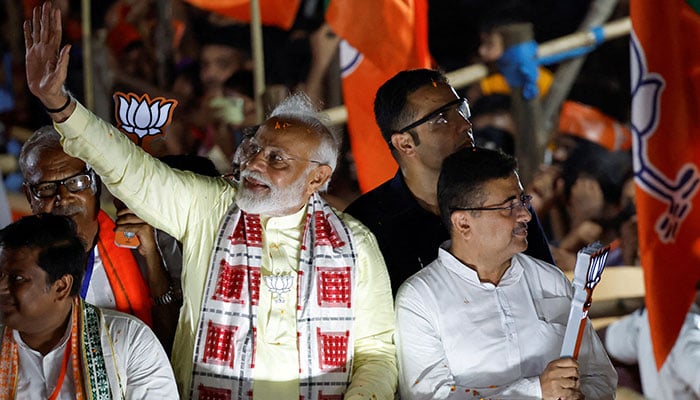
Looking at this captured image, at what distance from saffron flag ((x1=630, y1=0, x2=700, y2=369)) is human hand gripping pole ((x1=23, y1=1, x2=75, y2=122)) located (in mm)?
2662

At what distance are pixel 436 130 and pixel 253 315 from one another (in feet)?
3.41

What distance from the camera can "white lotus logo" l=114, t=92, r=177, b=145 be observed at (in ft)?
13.1

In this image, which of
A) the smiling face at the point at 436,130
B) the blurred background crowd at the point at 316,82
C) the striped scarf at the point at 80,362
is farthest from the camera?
the blurred background crowd at the point at 316,82

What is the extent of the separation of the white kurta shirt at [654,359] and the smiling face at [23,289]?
112 inches

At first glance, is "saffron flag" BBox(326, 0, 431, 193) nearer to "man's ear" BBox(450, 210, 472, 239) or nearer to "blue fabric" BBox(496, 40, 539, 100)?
"blue fabric" BBox(496, 40, 539, 100)

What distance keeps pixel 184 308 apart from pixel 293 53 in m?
4.90

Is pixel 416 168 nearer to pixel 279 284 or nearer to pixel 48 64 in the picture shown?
pixel 279 284

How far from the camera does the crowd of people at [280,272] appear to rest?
346 cm

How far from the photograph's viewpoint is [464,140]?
13.8 ft

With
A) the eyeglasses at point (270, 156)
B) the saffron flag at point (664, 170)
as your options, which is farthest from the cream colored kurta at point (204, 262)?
the saffron flag at point (664, 170)

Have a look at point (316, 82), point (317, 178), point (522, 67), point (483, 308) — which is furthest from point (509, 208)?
point (316, 82)

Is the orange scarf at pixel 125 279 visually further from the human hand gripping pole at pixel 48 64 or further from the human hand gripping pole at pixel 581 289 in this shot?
the human hand gripping pole at pixel 581 289

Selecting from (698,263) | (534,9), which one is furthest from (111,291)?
(534,9)

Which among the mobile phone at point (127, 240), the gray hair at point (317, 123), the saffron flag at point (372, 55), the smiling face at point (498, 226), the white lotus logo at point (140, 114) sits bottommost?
the smiling face at point (498, 226)
